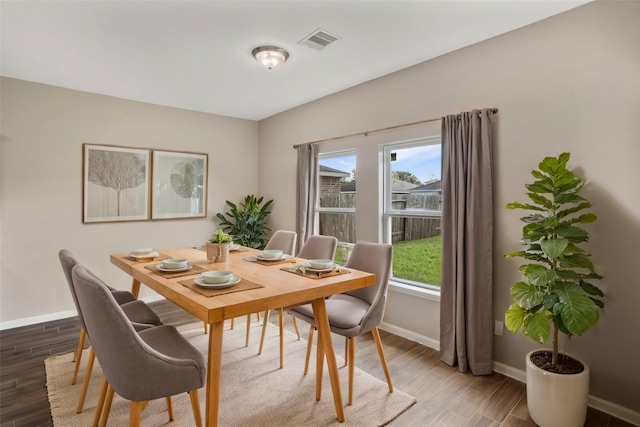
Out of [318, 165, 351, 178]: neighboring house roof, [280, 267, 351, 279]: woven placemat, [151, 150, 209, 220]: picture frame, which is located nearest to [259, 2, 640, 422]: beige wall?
[318, 165, 351, 178]: neighboring house roof

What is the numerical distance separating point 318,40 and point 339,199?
76.6 inches

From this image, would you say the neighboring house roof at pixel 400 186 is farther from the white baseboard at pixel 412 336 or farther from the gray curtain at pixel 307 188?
the white baseboard at pixel 412 336

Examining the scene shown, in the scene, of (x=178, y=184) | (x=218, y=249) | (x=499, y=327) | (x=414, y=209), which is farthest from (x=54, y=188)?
(x=499, y=327)

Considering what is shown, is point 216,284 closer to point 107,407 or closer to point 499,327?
point 107,407

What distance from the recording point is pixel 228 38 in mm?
2557

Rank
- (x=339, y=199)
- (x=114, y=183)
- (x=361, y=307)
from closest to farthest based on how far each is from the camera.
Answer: (x=361, y=307), (x=114, y=183), (x=339, y=199)

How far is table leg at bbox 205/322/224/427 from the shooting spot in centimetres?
150

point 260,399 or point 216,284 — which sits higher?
point 216,284

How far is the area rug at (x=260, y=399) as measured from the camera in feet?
6.50

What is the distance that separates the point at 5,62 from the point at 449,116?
393 cm

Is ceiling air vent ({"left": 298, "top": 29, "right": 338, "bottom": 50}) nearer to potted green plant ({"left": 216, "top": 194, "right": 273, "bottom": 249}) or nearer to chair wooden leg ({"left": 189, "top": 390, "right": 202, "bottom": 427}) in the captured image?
chair wooden leg ({"left": 189, "top": 390, "right": 202, "bottom": 427})

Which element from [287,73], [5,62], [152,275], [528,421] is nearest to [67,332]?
[152,275]

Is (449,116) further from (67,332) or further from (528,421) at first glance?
(67,332)

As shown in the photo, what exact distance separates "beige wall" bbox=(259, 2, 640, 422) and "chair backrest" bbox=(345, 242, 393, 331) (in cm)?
83
